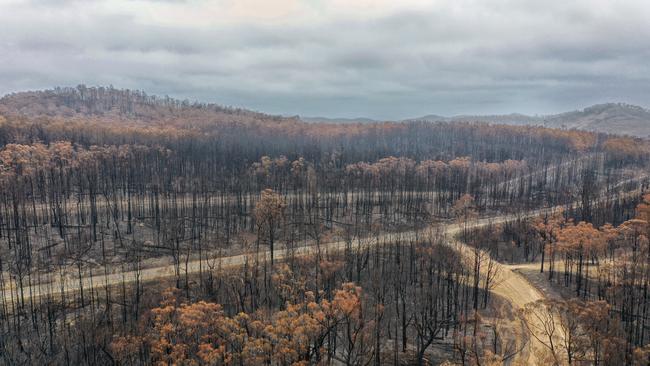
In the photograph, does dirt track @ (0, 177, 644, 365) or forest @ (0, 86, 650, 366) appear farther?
dirt track @ (0, 177, 644, 365)

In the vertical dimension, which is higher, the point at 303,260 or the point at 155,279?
the point at 303,260

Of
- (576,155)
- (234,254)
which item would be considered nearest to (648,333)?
(234,254)

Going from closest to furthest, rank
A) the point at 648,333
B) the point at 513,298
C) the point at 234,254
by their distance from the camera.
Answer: the point at 648,333, the point at 513,298, the point at 234,254

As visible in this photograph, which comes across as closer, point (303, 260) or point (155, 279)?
point (155, 279)

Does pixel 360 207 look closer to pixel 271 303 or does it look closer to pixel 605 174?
pixel 271 303

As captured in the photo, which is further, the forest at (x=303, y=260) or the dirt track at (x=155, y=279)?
the dirt track at (x=155, y=279)

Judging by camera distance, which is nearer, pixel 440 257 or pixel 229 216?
pixel 440 257

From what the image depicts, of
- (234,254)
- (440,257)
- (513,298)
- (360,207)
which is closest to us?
(513,298)

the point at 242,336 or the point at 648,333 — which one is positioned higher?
the point at 242,336
